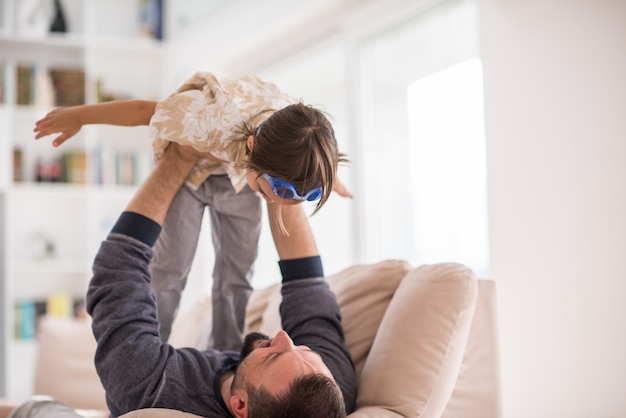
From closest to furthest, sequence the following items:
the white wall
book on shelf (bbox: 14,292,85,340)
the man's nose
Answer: the man's nose → the white wall → book on shelf (bbox: 14,292,85,340)

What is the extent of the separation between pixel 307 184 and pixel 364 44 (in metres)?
2.39

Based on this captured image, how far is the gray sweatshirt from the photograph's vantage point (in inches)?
64.7

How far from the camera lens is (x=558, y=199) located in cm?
263

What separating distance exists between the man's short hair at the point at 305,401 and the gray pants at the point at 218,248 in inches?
24.4

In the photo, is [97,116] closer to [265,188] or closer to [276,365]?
[265,188]

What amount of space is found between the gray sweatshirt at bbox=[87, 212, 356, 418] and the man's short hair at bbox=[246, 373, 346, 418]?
0.17 metres

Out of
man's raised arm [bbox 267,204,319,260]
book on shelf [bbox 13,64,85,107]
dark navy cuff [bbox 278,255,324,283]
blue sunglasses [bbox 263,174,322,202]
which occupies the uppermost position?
book on shelf [bbox 13,64,85,107]

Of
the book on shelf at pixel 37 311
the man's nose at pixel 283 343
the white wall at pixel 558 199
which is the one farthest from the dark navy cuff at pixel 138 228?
the book on shelf at pixel 37 311

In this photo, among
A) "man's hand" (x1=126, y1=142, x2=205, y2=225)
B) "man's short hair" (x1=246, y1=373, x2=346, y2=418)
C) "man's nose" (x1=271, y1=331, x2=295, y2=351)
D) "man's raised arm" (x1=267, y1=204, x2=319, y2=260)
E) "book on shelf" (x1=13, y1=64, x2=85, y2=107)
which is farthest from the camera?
"book on shelf" (x1=13, y1=64, x2=85, y2=107)

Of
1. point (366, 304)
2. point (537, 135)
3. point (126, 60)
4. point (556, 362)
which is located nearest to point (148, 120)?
point (366, 304)

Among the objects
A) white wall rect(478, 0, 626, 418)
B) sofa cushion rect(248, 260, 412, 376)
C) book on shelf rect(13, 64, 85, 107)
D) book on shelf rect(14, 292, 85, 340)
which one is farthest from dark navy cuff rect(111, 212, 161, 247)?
book on shelf rect(13, 64, 85, 107)

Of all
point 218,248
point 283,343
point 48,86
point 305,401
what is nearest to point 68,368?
point 218,248

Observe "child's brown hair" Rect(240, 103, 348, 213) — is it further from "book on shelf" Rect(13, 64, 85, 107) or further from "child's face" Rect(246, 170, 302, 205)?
"book on shelf" Rect(13, 64, 85, 107)

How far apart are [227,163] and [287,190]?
0.33 metres
